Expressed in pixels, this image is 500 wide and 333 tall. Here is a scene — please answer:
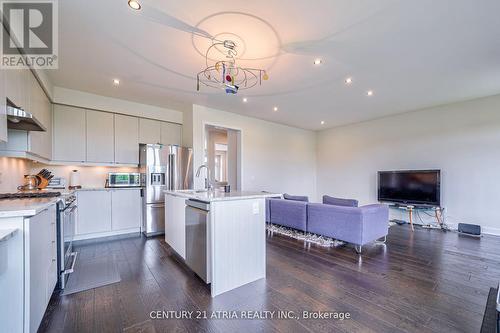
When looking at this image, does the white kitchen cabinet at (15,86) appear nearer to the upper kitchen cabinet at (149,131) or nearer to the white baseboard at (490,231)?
the upper kitchen cabinet at (149,131)

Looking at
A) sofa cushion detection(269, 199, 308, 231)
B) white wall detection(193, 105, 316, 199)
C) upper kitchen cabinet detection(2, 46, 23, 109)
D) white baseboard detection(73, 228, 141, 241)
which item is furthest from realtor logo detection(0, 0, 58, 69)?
sofa cushion detection(269, 199, 308, 231)

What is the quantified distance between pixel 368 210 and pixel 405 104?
3202 mm

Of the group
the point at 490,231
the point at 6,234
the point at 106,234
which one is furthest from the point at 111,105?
the point at 490,231

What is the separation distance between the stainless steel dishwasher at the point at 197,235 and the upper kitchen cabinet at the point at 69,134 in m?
3.02

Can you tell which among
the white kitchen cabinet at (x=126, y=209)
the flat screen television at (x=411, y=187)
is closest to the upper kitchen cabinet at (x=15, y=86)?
the white kitchen cabinet at (x=126, y=209)

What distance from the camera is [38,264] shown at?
1697mm

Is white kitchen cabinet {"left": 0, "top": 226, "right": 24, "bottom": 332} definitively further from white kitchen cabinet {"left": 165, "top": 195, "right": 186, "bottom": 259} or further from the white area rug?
the white area rug

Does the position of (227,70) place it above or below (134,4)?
below

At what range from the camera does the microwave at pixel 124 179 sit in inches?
174

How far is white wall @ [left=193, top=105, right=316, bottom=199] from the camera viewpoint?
520cm

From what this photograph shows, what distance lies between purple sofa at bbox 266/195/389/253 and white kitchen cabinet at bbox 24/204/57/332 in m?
3.57

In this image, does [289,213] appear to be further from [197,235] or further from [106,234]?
[106,234]

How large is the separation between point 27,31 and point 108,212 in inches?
120

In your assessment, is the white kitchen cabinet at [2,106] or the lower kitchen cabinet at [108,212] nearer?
the white kitchen cabinet at [2,106]
